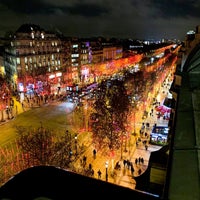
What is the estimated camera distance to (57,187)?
11.8ft

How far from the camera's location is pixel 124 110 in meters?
45.3

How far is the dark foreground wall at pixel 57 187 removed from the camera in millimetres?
3299

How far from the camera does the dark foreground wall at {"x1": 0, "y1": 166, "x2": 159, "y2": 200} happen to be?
10.8 feet

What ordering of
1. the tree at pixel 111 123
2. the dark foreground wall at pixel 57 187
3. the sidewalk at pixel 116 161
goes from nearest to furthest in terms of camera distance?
the dark foreground wall at pixel 57 187 < the sidewalk at pixel 116 161 < the tree at pixel 111 123

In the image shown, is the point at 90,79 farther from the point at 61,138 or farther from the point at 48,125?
the point at 61,138

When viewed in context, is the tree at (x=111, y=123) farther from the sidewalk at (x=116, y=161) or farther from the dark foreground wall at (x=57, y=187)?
the dark foreground wall at (x=57, y=187)

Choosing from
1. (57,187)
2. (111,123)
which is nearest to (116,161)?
(111,123)

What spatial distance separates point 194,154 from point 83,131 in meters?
39.2

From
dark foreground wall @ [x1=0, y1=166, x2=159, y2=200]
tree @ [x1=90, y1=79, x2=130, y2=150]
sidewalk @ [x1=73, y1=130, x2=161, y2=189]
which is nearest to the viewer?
dark foreground wall @ [x1=0, y1=166, x2=159, y2=200]

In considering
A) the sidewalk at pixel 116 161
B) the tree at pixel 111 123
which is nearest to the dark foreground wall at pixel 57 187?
the sidewalk at pixel 116 161

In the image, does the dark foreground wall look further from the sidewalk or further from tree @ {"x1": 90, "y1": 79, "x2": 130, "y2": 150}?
tree @ {"x1": 90, "y1": 79, "x2": 130, "y2": 150}

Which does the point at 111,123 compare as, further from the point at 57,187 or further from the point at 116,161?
the point at 57,187

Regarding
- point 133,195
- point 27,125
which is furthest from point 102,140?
point 133,195

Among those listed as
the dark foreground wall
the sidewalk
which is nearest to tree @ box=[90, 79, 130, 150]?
the sidewalk
